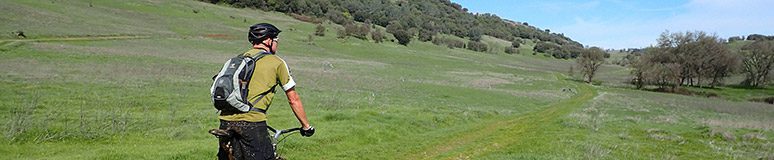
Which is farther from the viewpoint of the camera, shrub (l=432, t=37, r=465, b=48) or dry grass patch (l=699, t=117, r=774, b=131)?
shrub (l=432, t=37, r=465, b=48)

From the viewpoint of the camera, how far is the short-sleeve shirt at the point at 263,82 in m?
6.65

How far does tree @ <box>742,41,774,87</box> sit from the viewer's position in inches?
3514

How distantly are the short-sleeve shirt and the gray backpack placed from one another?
6cm

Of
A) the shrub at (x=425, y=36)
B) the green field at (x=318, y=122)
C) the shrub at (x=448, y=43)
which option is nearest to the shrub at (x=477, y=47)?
the shrub at (x=448, y=43)

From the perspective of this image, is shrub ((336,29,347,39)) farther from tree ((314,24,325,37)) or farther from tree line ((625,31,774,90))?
tree line ((625,31,774,90))

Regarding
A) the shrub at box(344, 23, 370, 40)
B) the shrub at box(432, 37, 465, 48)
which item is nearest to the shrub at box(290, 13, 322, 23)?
the shrub at box(344, 23, 370, 40)

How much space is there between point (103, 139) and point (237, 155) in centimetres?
1138

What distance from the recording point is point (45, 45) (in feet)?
175

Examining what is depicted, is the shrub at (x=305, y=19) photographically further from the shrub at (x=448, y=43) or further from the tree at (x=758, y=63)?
the tree at (x=758, y=63)

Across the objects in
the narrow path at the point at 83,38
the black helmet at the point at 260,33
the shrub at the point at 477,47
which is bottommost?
the narrow path at the point at 83,38

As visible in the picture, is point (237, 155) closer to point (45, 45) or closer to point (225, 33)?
point (45, 45)

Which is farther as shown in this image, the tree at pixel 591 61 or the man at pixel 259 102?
the tree at pixel 591 61

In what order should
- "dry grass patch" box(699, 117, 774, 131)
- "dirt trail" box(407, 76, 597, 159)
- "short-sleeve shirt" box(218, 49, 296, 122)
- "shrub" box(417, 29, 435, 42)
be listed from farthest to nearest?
1. "shrub" box(417, 29, 435, 42)
2. "dry grass patch" box(699, 117, 774, 131)
3. "dirt trail" box(407, 76, 597, 159)
4. "short-sleeve shirt" box(218, 49, 296, 122)

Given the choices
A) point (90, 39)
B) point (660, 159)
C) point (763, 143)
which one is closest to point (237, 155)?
point (660, 159)
